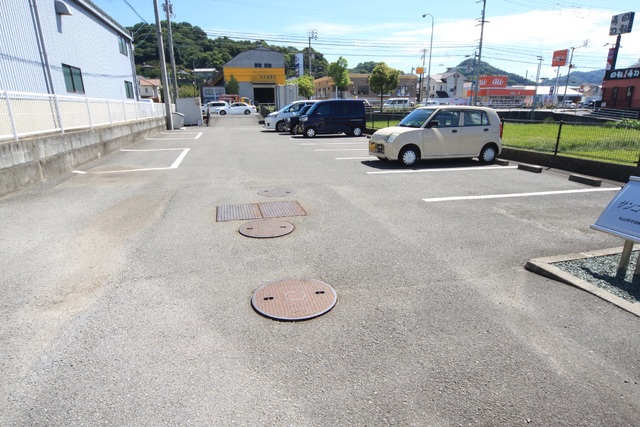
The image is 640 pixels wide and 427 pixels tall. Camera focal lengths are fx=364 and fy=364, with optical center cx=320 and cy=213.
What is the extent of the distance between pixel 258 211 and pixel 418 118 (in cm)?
627

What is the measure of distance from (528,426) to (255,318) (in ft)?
6.61

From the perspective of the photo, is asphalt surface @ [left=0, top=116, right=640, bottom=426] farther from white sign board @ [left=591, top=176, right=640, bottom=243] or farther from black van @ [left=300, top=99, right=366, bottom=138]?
black van @ [left=300, top=99, right=366, bottom=138]

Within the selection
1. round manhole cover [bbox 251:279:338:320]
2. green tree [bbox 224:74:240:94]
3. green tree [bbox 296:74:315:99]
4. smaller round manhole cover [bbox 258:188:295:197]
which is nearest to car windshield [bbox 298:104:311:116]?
smaller round manhole cover [bbox 258:188:295:197]

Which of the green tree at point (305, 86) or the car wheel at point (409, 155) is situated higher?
the green tree at point (305, 86)

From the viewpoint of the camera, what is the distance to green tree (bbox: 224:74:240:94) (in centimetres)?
6718

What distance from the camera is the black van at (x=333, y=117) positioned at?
17938 millimetres

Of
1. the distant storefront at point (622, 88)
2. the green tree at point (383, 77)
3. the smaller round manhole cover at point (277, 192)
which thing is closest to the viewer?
the smaller round manhole cover at point (277, 192)

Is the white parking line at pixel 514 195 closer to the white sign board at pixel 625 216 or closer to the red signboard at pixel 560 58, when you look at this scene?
the white sign board at pixel 625 216

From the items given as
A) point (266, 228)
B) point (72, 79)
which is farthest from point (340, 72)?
point (266, 228)

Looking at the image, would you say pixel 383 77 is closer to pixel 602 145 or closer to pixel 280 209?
pixel 602 145

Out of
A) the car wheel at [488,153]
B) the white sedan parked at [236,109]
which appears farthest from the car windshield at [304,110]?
the white sedan parked at [236,109]

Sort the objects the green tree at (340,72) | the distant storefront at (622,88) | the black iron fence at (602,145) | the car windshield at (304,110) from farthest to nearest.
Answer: the green tree at (340,72) < the distant storefront at (622,88) < the car windshield at (304,110) < the black iron fence at (602,145)

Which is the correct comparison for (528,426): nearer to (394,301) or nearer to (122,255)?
(394,301)

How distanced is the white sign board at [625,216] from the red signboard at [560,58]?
64.9m
